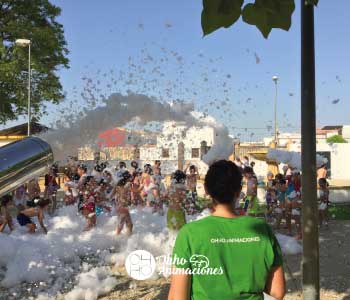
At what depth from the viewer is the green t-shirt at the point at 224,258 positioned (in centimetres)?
199

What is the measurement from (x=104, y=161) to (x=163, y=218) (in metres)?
3.46

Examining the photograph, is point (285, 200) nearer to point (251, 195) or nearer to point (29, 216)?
point (251, 195)

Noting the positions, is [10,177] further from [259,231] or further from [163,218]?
[163,218]

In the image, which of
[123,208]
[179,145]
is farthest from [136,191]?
[123,208]

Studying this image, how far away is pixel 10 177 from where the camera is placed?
59.6 inches

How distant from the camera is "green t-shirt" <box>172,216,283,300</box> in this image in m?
1.99

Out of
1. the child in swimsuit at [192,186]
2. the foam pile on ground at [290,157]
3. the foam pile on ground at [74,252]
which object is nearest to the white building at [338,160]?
the foam pile on ground at [290,157]

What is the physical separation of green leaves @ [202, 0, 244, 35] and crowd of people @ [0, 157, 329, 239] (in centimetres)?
676

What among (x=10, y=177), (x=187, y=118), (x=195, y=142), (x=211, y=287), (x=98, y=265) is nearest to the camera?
(x=10, y=177)

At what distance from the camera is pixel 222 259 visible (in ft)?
6.57

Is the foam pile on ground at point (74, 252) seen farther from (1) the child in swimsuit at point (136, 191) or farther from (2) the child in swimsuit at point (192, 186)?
(2) the child in swimsuit at point (192, 186)

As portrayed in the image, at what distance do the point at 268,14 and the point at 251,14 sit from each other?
67mm

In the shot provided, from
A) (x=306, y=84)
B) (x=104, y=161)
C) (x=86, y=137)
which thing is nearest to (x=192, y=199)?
(x=104, y=161)

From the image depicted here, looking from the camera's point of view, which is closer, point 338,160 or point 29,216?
point 29,216
